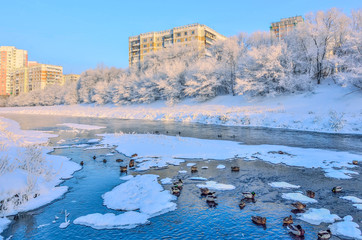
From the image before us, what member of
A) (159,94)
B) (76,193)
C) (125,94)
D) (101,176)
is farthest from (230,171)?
(125,94)

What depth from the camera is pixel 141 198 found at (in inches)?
300

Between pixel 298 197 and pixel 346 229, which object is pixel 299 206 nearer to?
pixel 298 197

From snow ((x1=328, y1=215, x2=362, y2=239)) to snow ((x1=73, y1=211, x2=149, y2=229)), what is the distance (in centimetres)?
448

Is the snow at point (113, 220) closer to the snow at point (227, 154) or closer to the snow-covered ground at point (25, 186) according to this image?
the snow-covered ground at point (25, 186)

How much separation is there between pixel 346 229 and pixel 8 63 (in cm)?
23187

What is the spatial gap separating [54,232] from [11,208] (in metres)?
1.78

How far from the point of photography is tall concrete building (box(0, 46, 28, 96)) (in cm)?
17899

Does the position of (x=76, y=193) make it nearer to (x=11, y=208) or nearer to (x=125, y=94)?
(x=11, y=208)

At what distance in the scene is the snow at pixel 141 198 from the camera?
22.8 feet

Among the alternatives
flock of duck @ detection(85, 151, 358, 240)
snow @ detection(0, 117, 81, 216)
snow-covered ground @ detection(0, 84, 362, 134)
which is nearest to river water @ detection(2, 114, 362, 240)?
flock of duck @ detection(85, 151, 358, 240)

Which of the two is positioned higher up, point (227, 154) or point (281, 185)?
point (227, 154)

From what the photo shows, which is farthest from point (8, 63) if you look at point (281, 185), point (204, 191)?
point (281, 185)

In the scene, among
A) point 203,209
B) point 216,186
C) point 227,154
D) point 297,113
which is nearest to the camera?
point 203,209

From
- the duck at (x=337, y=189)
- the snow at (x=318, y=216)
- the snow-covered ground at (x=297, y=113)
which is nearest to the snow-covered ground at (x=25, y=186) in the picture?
the snow at (x=318, y=216)
